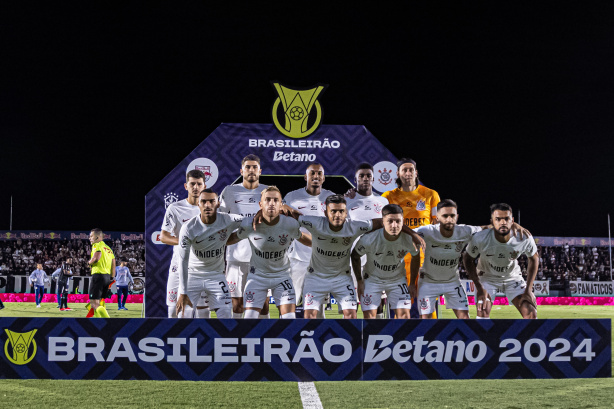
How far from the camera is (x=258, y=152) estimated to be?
9906mm

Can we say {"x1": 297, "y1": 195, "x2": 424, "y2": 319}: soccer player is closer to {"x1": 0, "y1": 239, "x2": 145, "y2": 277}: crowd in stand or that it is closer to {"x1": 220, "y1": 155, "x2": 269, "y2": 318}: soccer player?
{"x1": 220, "y1": 155, "x2": 269, "y2": 318}: soccer player

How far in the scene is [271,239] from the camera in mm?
5973

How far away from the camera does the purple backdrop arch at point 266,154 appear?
32.3 feet

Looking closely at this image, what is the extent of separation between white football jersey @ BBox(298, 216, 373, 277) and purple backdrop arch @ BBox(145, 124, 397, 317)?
3905 mm

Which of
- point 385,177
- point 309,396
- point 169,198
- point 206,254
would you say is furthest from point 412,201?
point 169,198

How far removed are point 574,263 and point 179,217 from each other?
3108cm

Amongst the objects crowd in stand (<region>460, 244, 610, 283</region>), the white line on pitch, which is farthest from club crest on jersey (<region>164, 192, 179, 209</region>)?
crowd in stand (<region>460, 244, 610, 283</region>)

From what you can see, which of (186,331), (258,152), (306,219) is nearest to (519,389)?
(306,219)

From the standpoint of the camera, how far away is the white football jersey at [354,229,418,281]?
19.8ft

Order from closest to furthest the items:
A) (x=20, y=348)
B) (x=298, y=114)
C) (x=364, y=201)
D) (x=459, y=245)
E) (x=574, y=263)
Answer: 1. (x=20, y=348)
2. (x=459, y=245)
3. (x=364, y=201)
4. (x=298, y=114)
5. (x=574, y=263)

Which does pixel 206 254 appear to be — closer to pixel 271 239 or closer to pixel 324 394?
pixel 271 239

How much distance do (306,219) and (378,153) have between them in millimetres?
4218

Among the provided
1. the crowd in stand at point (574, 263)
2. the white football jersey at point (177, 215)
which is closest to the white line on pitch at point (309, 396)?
the white football jersey at point (177, 215)

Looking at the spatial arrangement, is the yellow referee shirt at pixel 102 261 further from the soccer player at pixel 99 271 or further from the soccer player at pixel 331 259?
the soccer player at pixel 331 259
